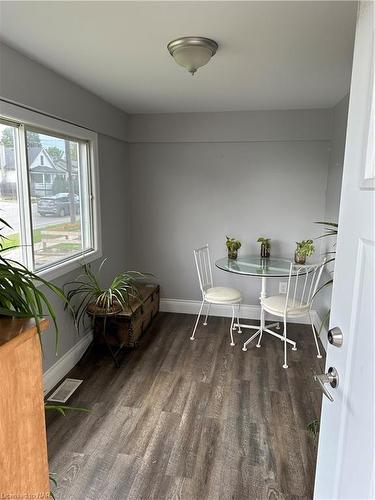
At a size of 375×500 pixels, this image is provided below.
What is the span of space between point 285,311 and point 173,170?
6.41 ft

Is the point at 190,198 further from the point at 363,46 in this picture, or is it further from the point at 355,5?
the point at 363,46

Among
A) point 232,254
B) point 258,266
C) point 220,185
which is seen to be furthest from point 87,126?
point 258,266

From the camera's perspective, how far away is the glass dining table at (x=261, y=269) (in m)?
3.07

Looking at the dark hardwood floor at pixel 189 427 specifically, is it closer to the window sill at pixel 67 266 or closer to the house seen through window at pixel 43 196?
the window sill at pixel 67 266

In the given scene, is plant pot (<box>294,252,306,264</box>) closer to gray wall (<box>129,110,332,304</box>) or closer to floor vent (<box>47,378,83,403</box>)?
gray wall (<box>129,110,332,304</box>)

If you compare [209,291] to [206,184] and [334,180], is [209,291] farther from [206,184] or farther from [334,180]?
[334,180]

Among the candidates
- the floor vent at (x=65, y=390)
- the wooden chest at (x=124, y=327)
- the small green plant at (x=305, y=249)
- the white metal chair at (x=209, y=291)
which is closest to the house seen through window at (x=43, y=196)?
the wooden chest at (x=124, y=327)

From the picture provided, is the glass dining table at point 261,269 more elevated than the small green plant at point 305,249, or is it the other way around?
the small green plant at point 305,249

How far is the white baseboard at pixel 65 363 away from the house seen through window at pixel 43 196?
749mm

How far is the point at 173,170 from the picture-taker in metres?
3.82

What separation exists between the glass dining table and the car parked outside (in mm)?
1474

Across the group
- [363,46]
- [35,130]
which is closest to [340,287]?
[363,46]

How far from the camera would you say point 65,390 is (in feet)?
8.15

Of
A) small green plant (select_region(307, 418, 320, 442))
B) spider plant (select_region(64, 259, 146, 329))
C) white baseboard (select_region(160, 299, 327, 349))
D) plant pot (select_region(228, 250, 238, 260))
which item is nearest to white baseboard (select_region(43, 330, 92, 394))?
spider plant (select_region(64, 259, 146, 329))
